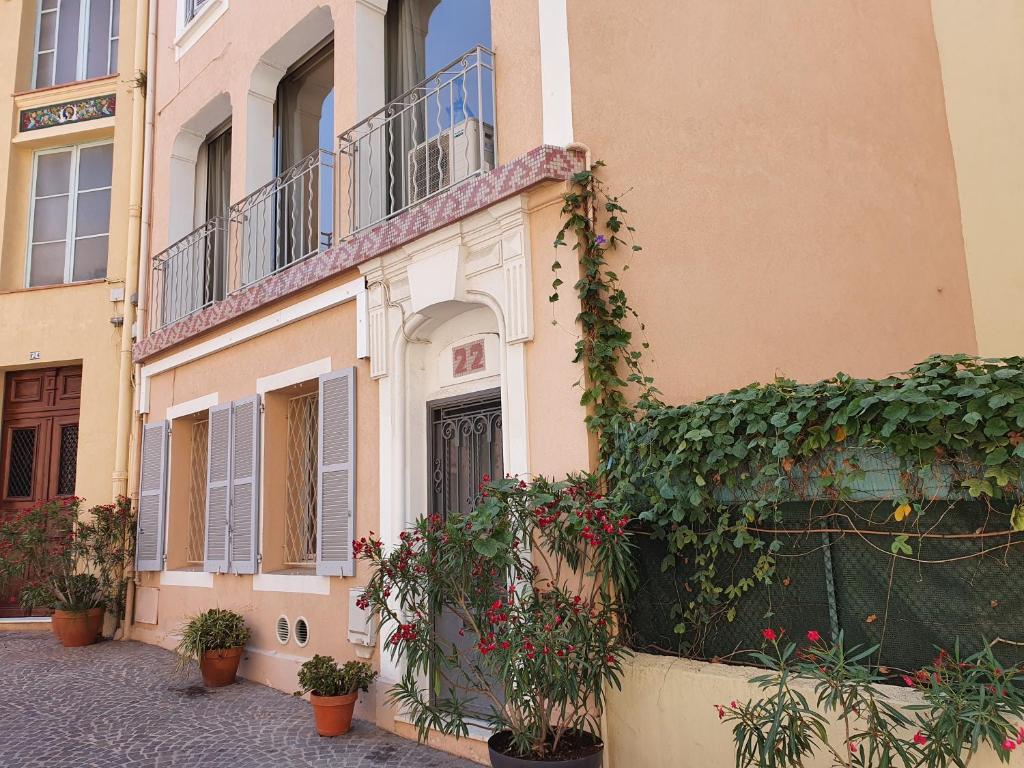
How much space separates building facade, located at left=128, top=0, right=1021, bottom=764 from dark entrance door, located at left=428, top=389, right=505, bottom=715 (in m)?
0.02

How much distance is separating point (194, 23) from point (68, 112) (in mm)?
3021

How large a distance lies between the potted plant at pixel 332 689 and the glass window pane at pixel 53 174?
8.87 meters

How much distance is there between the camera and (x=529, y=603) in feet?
14.8

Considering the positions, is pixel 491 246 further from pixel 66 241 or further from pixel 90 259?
pixel 66 241

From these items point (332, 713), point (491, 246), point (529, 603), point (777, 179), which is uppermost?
point (777, 179)

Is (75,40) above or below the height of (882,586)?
above

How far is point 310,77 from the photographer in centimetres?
896

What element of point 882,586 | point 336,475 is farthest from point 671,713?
point 336,475

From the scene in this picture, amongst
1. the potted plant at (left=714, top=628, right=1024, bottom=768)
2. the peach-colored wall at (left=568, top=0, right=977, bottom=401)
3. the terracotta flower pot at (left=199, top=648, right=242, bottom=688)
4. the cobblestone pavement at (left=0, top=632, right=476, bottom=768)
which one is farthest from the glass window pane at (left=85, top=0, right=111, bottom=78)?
the potted plant at (left=714, top=628, right=1024, bottom=768)

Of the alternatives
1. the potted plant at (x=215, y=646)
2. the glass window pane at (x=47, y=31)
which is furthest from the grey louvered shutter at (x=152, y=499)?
the glass window pane at (x=47, y=31)

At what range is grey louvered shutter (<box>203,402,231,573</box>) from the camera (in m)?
8.20

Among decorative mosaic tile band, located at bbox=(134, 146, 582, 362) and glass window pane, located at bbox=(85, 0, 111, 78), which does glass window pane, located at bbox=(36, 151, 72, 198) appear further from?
decorative mosaic tile band, located at bbox=(134, 146, 582, 362)

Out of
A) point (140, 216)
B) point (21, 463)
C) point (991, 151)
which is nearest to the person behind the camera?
point (991, 151)

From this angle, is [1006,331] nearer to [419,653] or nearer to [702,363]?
[702,363]
